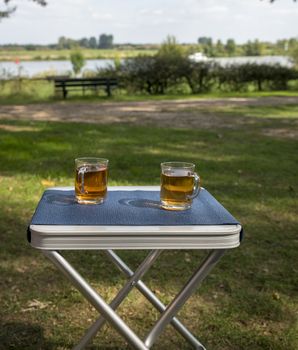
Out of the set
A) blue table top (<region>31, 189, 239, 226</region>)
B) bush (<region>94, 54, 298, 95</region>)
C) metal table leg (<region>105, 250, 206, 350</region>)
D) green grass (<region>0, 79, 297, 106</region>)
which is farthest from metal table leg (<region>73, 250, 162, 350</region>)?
bush (<region>94, 54, 298, 95</region>)

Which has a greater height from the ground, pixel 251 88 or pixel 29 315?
pixel 29 315

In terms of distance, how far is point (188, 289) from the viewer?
1.94 meters

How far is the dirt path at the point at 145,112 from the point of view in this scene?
13.0 metres

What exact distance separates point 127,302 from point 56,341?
622 millimetres

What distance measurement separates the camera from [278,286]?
3.85 m

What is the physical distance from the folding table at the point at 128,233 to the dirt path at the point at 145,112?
10.2m

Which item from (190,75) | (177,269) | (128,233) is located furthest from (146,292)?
(190,75)

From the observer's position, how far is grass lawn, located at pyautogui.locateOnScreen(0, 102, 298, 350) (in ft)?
10.4

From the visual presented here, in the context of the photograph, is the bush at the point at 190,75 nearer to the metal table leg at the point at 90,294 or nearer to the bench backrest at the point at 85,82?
the bench backrest at the point at 85,82

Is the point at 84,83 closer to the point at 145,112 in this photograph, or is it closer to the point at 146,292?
the point at 145,112

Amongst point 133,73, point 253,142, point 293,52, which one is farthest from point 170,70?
point 253,142

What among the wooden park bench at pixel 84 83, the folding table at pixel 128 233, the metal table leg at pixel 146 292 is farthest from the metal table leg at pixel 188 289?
the wooden park bench at pixel 84 83

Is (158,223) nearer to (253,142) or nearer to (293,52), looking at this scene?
(253,142)

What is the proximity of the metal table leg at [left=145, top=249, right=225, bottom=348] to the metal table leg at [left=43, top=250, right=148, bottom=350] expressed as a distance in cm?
8
